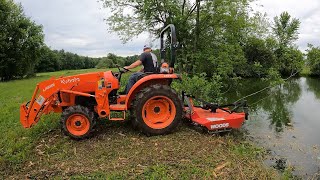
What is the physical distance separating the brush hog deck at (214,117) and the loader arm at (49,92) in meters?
2.28

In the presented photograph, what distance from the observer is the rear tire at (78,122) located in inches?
257

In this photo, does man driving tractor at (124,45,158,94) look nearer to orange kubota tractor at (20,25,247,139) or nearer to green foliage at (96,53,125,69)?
orange kubota tractor at (20,25,247,139)

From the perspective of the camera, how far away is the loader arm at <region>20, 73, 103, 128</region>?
261 inches

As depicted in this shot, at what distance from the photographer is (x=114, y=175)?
4988 millimetres

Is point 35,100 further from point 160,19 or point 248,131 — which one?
point 160,19

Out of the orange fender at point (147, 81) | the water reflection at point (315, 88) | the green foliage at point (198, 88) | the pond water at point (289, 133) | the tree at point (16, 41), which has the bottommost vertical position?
the pond water at point (289, 133)

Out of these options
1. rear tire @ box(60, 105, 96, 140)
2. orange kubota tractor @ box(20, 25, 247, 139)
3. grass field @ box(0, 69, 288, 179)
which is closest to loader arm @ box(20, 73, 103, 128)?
orange kubota tractor @ box(20, 25, 247, 139)

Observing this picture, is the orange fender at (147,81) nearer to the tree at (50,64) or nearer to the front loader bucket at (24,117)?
the front loader bucket at (24,117)

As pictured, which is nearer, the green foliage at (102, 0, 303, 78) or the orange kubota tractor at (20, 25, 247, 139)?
the orange kubota tractor at (20, 25, 247, 139)

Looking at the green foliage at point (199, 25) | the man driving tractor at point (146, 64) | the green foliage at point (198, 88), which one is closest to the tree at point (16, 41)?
the green foliage at point (199, 25)

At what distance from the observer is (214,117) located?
7.37 meters

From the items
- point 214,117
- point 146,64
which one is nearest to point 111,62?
point 146,64

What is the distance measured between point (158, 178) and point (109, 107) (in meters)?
2.29

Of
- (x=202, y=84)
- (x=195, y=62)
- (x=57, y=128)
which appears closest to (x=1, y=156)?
(x=57, y=128)
